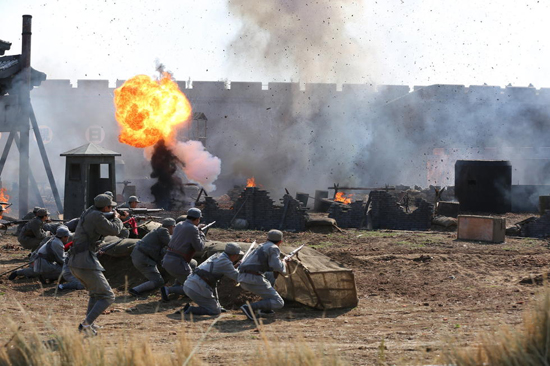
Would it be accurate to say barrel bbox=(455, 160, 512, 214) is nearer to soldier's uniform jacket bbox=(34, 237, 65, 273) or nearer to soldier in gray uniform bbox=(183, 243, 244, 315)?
soldier's uniform jacket bbox=(34, 237, 65, 273)

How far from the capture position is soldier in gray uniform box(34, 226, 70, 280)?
1249 centimetres

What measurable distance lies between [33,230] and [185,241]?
5980 mm

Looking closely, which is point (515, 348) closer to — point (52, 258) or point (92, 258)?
point (92, 258)

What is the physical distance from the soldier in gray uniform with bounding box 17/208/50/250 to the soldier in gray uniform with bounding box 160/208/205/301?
5343 mm

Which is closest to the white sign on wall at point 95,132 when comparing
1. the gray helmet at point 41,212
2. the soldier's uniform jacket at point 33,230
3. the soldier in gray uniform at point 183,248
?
the soldier's uniform jacket at point 33,230

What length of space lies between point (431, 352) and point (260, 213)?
55.8ft

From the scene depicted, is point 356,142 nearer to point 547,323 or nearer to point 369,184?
point 369,184

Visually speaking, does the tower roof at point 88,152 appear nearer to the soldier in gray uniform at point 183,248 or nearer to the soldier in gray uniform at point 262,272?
the soldier in gray uniform at point 183,248

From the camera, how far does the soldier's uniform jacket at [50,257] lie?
41.0 feet

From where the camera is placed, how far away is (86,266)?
825 cm

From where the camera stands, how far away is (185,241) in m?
10.4

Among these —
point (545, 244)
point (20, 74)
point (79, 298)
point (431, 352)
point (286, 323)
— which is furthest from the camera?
point (20, 74)

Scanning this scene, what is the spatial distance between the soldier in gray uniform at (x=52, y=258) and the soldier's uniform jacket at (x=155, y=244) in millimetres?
1921

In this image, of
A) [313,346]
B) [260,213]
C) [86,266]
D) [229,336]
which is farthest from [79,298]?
[260,213]
